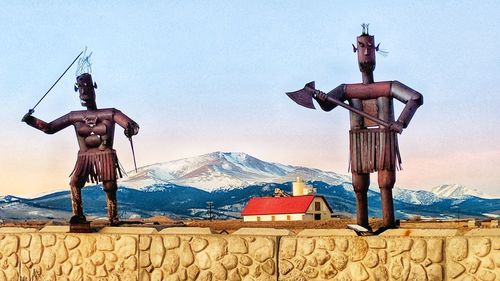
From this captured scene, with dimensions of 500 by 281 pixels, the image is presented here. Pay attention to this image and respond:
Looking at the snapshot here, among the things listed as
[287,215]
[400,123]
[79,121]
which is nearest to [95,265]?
[79,121]

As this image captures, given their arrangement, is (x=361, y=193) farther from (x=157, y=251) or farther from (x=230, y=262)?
(x=157, y=251)

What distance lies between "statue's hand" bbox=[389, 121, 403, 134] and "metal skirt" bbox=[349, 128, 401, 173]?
0.08 m

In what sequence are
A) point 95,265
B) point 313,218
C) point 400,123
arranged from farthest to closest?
point 313,218, point 95,265, point 400,123

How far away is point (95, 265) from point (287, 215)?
5.76 m

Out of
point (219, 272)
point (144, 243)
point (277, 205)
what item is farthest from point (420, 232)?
point (277, 205)

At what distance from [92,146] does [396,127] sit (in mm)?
4544

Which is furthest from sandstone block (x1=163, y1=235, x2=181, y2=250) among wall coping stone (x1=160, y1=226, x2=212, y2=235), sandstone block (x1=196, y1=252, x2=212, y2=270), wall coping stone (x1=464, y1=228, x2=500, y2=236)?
wall coping stone (x1=464, y1=228, x2=500, y2=236)

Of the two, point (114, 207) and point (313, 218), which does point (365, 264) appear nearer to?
point (114, 207)

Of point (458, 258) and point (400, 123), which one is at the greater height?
point (400, 123)

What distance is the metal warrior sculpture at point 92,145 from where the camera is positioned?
421 inches

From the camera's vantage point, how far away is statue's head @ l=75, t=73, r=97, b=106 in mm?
10844

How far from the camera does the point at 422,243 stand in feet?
25.2

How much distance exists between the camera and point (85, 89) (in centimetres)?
1084

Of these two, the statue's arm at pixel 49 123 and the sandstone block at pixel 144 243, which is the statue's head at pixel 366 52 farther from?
the statue's arm at pixel 49 123
